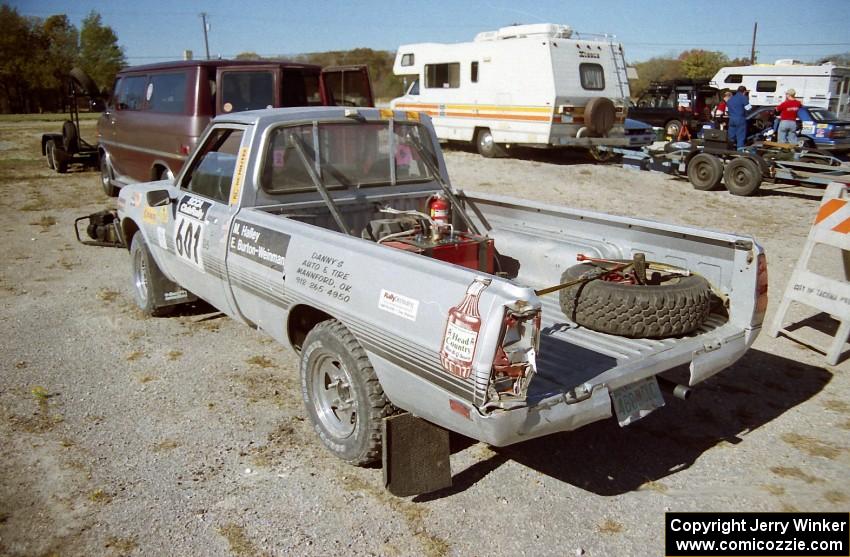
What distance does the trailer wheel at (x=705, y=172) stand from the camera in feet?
42.5

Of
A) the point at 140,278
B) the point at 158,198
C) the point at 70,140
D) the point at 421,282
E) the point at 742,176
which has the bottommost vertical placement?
the point at 140,278

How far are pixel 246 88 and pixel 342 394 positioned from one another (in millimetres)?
6325

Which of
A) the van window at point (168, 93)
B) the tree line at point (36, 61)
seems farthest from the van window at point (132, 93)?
the tree line at point (36, 61)

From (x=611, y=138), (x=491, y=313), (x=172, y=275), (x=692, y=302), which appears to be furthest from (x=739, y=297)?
(x=611, y=138)

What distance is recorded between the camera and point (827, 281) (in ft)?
18.5

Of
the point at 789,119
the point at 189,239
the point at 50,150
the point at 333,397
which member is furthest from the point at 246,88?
the point at 789,119

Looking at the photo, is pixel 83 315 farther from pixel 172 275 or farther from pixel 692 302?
pixel 692 302

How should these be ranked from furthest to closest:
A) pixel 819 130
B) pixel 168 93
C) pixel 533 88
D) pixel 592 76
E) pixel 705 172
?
pixel 592 76 → pixel 533 88 → pixel 819 130 → pixel 705 172 → pixel 168 93

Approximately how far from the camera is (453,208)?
211 inches

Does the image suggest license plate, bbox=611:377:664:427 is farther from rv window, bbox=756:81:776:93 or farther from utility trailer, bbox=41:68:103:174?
rv window, bbox=756:81:776:93

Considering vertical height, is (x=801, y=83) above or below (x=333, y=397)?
above

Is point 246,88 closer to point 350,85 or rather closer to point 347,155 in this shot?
point 350,85

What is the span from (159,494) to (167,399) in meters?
1.18

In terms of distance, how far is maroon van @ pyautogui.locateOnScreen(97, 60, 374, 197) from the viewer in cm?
855
